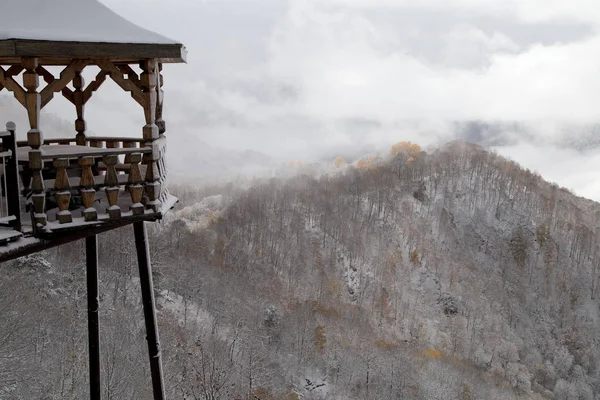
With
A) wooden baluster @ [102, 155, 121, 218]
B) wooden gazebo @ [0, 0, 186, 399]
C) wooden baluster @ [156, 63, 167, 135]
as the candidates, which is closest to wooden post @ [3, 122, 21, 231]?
wooden gazebo @ [0, 0, 186, 399]

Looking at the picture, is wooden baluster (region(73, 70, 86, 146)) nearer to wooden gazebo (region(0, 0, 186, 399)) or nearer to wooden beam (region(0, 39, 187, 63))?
wooden gazebo (region(0, 0, 186, 399))

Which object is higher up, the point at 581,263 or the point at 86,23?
the point at 86,23

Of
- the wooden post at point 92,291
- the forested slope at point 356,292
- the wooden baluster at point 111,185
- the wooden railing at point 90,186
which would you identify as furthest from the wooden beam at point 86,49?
the forested slope at point 356,292

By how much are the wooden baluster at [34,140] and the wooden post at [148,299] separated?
2.33 meters

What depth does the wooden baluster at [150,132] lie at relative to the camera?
21.4 ft

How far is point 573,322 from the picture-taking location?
333 ft

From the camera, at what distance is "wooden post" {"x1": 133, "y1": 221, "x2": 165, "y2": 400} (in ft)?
27.2

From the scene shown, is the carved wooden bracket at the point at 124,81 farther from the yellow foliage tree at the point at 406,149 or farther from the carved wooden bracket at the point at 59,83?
the yellow foliage tree at the point at 406,149

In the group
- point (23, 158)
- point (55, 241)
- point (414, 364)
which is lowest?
point (414, 364)

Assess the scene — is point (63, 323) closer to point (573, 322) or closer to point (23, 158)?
point (23, 158)

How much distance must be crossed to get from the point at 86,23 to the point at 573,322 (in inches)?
4428

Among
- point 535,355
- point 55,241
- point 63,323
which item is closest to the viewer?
point 55,241

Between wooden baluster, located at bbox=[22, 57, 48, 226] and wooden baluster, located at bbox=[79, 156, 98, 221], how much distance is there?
0.41 m

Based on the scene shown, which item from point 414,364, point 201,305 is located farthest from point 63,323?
point 414,364
